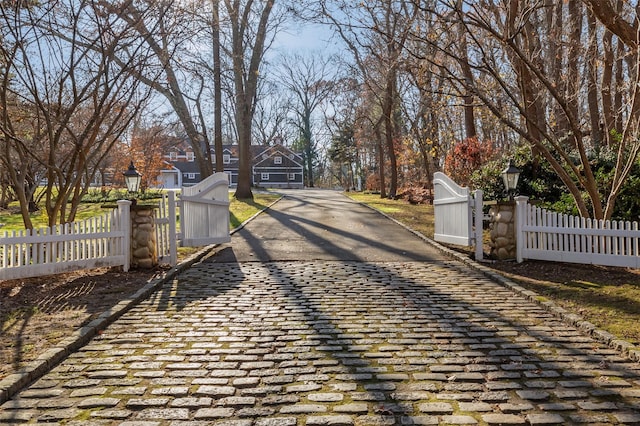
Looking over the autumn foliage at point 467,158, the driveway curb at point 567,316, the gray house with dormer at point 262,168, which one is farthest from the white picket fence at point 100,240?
the gray house with dormer at point 262,168

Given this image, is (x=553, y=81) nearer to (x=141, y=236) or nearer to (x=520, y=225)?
(x=520, y=225)

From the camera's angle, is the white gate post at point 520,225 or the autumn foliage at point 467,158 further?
the autumn foliage at point 467,158

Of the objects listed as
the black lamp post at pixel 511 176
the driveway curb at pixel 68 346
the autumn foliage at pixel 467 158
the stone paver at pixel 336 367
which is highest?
the autumn foliage at pixel 467 158

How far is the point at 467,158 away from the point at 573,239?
12.4 meters

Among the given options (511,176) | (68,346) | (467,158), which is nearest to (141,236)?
(68,346)

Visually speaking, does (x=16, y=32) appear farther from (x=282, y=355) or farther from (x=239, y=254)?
(x=282, y=355)

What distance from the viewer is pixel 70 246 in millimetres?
7320

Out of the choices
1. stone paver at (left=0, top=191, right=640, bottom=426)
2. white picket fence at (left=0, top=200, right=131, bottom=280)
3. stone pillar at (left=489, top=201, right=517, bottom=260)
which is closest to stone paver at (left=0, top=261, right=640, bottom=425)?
stone paver at (left=0, top=191, right=640, bottom=426)

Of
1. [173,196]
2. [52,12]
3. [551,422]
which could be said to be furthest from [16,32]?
[551,422]

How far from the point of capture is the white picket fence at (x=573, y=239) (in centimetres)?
751

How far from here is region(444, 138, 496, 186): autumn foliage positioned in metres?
19.5

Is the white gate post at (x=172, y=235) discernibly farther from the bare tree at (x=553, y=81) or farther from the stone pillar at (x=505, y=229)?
the stone pillar at (x=505, y=229)

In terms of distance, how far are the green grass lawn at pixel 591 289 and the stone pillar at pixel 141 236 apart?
570cm

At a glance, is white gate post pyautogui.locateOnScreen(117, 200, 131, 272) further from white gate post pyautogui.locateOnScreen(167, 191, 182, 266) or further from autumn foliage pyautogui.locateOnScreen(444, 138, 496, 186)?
autumn foliage pyautogui.locateOnScreen(444, 138, 496, 186)
